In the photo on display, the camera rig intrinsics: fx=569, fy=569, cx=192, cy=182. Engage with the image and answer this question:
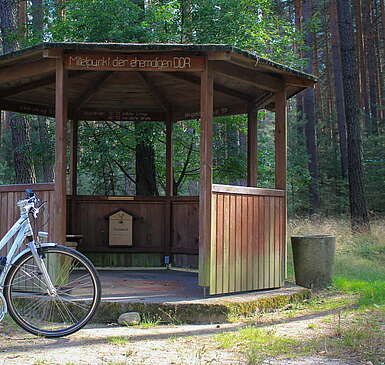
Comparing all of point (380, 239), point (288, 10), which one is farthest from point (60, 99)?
point (288, 10)

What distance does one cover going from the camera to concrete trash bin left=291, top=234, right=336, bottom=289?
344 inches

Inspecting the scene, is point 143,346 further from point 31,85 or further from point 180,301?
point 31,85

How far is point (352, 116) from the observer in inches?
661

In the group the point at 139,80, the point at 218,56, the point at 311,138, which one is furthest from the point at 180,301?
the point at 311,138

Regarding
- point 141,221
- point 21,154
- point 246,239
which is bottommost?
point 246,239

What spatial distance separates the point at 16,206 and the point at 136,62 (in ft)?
8.09

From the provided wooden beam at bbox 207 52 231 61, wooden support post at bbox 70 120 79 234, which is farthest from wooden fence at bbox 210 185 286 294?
wooden support post at bbox 70 120 79 234

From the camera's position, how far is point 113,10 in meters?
12.2

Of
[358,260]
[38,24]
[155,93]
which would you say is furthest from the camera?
[38,24]

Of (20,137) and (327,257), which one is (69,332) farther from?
(20,137)

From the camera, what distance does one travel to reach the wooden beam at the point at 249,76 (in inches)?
289

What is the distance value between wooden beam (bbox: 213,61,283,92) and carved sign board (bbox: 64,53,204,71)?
379 mm

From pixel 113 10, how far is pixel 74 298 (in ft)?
25.6

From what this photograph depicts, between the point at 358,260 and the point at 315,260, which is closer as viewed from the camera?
the point at 315,260
